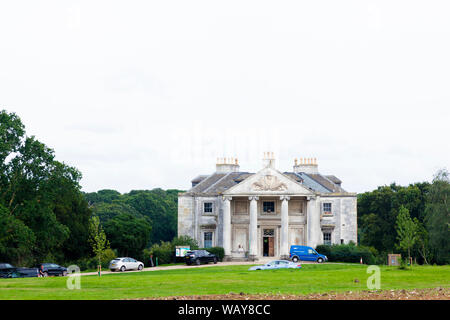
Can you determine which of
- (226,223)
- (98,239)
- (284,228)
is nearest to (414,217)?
(284,228)

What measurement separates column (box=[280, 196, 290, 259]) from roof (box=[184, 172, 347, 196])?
18.5ft

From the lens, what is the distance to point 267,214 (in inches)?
2539

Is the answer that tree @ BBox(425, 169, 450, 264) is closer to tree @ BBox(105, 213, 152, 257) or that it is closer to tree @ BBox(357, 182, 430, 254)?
tree @ BBox(357, 182, 430, 254)

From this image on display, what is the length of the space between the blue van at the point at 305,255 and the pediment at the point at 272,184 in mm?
7002

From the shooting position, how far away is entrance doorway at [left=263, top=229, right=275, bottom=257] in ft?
213

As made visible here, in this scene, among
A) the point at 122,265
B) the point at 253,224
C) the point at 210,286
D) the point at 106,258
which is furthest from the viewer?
the point at 253,224

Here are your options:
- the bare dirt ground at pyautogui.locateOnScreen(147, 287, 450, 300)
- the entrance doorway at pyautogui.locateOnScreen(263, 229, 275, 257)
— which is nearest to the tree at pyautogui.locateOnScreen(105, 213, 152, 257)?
the entrance doorway at pyautogui.locateOnScreen(263, 229, 275, 257)

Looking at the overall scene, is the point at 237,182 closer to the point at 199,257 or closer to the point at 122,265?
the point at 199,257

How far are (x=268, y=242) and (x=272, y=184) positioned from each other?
24.3 feet

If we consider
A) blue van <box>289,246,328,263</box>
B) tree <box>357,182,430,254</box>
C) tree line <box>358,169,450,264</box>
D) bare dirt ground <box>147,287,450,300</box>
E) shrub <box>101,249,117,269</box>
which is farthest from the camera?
tree <box>357,182,430,254</box>

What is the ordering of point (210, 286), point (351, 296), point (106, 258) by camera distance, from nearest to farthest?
point (351, 296), point (210, 286), point (106, 258)

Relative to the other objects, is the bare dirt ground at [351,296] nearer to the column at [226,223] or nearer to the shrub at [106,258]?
the shrub at [106,258]
